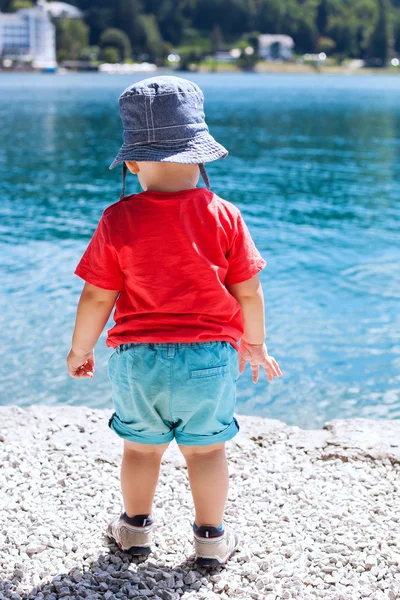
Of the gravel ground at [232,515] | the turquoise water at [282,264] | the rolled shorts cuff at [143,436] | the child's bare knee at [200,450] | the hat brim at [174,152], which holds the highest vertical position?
the hat brim at [174,152]

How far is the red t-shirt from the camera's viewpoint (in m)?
2.08

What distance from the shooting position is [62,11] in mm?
130125

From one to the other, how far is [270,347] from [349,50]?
122 m

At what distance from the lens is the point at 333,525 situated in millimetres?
2547

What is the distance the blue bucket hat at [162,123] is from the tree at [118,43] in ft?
370

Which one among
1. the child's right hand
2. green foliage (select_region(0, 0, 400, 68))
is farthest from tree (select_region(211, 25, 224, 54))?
the child's right hand

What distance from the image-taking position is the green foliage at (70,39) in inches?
4486

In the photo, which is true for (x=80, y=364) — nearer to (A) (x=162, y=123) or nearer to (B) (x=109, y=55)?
(A) (x=162, y=123)

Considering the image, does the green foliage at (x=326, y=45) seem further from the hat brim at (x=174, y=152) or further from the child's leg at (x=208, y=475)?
the child's leg at (x=208, y=475)

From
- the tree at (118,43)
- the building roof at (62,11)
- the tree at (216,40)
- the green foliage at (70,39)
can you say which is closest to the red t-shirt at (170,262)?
the tree at (118,43)

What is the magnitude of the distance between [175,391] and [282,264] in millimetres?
5962

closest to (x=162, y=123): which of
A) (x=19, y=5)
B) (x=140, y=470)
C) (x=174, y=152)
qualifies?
(x=174, y=152)

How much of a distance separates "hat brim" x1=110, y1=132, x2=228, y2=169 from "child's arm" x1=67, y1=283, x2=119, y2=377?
0.36 m

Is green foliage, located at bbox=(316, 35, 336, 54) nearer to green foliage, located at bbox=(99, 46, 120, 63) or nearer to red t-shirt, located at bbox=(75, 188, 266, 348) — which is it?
green foliage, located at bbox=(99, 46, 120, 63)
